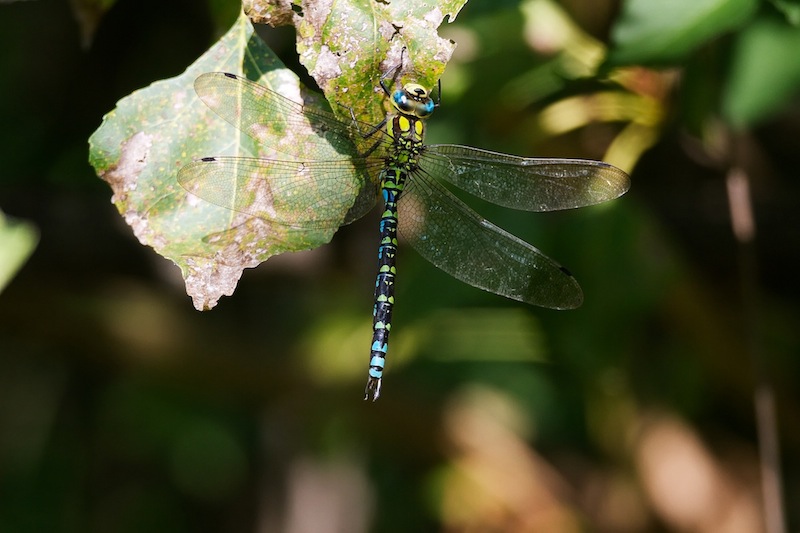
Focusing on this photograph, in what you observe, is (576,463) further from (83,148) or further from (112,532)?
(83,148)

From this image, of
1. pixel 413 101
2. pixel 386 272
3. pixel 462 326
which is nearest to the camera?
pixel 413 101

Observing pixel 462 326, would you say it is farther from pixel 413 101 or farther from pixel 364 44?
pixel 364 44

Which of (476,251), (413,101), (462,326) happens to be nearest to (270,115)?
(413,101)

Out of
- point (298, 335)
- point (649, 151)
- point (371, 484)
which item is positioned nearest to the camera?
point (649, 151)

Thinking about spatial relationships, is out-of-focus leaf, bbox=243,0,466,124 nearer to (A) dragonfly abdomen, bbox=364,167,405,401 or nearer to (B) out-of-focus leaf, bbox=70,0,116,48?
(B) out-of-focus leaf, bbox=70,0,116,48

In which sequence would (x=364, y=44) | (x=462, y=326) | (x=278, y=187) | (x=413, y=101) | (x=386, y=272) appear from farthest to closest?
(x=462, y=326), (x=386, y=272), (x=413, y=101), (x=278, y=187), (x=364, y=44)

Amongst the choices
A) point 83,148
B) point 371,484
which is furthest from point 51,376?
point 83,148
